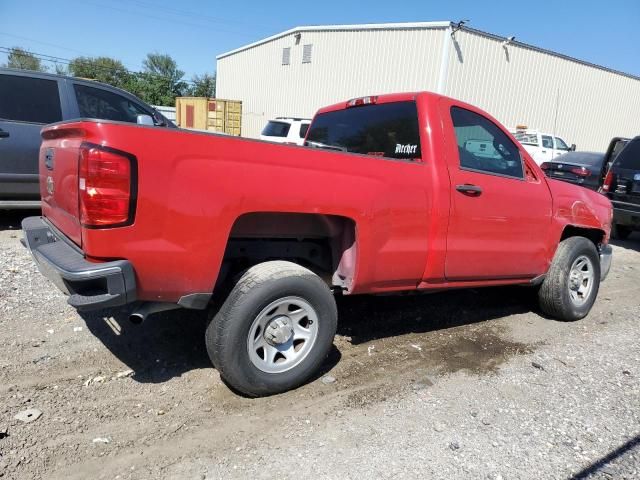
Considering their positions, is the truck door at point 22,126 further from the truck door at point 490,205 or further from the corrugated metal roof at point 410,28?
the corrugated metal roof at point 410,28

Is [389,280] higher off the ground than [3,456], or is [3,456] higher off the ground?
[389,280]

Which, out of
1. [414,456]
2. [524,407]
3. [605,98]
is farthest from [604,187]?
[605,98]

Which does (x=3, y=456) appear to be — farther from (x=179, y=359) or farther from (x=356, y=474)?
(x=356, y=474)

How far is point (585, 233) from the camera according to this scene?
203 inches

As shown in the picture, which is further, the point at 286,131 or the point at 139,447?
the point at 286,131

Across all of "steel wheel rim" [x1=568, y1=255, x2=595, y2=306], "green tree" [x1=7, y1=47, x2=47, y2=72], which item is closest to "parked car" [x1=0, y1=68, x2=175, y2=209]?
"steel wheel rim" [x1=568, y1=255, x2=595, y2=306]

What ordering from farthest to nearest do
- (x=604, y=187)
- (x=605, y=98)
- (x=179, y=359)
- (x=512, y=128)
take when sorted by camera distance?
(x=605, y=98), (x=512, y=128), (x=604, y=187), (x=179, y=359)

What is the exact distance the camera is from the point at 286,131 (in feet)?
52.5

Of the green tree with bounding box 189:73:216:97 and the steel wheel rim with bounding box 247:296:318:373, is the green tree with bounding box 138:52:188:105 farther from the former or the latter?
the steel wheel rim with bounding box 247:296:318:373

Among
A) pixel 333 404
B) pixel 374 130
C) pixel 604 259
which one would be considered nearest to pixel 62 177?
pixel 333 404

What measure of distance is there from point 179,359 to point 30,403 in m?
0.95

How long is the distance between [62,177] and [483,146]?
3161mm

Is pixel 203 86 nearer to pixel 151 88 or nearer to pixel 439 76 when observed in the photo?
pixel 151 88

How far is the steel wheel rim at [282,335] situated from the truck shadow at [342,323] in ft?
1.30
